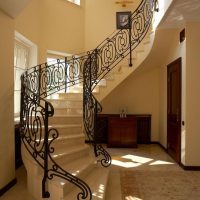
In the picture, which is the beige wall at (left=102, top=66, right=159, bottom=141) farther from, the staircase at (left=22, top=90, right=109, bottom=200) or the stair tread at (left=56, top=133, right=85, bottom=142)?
the stair tread at (left=56, top=133, right=85, bottom=142)

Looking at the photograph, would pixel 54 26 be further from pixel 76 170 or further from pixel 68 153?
pixel 76 170

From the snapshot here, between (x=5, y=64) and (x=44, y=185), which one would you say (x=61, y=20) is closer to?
(x=5, y=64)

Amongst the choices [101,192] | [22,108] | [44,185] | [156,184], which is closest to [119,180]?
[156,184]

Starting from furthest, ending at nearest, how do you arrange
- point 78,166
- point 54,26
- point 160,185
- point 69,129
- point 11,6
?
point 54,26
point 69,129
point 160,185
point 78,166
point 11,6

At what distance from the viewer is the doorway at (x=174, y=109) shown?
201 inches

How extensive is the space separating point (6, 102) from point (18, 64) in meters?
1.98

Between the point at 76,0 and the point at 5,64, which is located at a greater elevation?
the point at 76,0

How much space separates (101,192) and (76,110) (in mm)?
2289

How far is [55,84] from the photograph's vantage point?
6.17m

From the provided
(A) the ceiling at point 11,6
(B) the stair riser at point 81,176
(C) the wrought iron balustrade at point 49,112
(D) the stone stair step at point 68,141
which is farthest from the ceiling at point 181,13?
(B) the stair riser at point 81,176

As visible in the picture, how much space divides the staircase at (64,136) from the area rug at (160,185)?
0.40 metres

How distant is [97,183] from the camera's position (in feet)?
11.6

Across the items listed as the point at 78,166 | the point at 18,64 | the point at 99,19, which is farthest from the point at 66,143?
the point at 99,19

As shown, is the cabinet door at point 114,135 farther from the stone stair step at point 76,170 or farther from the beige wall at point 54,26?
the stone stair step at point 76,170
